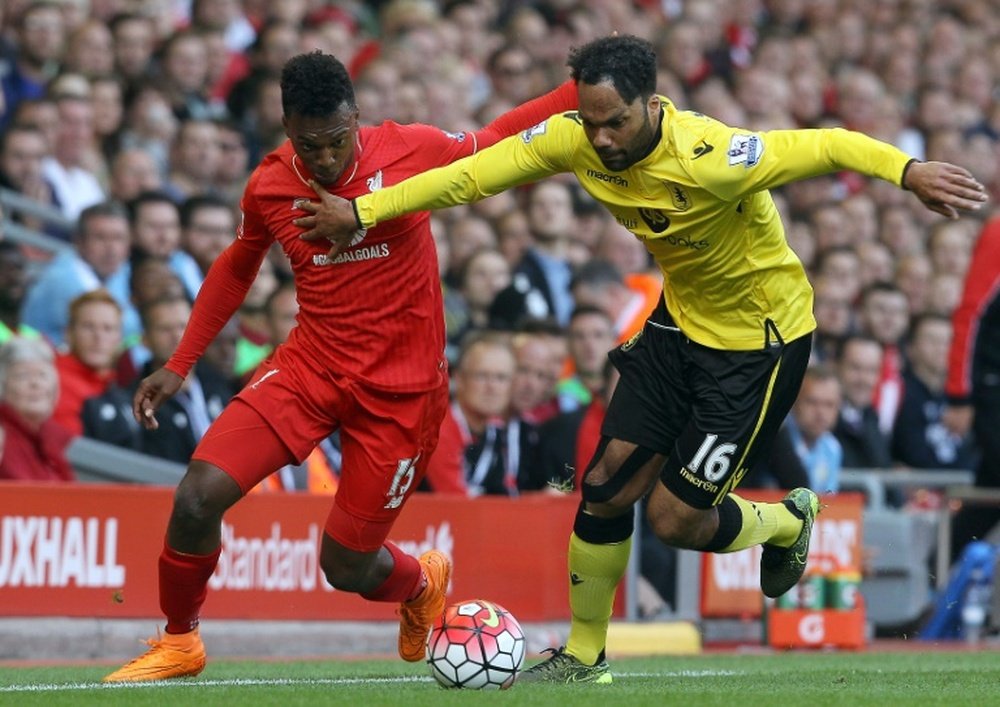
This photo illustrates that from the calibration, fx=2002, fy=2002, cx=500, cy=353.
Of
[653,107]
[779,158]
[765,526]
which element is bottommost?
[765,526]

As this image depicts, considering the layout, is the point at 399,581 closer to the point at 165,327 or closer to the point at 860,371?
the point at 165,327

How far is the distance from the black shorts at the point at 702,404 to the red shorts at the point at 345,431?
84cm

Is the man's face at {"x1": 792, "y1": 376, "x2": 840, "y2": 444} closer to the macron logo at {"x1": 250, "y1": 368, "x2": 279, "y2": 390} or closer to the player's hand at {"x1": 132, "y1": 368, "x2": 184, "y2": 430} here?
the macron logo at {"x1": 250, "y1": 368, "x2": 279, "y2": 390}

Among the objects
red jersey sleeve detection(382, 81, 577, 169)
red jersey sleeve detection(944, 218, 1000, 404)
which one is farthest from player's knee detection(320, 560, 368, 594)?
red jersey sleeve detection(944, 218, 1000, 404)

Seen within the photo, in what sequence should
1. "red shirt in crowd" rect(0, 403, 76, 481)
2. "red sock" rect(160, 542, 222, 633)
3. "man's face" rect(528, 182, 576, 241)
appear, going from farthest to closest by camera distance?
"man's face" rect(528, 182, 576, 241)
"red shirt in crowd" rect(0, 403, 76, 481)
"red sock" rect(160, 542, 222, 633)

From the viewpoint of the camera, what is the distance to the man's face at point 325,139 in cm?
771

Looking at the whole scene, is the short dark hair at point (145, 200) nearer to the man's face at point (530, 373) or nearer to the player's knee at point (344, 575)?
the man's face at point (530, 373)

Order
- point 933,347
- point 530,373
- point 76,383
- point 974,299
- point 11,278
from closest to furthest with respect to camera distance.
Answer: point 76,383, point 11,278, point 974,299, point 530,373, point 933,347

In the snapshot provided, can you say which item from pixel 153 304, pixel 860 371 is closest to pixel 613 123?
pixel 153 304

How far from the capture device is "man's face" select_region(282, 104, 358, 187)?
25.3 feet

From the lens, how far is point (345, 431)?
8266mm

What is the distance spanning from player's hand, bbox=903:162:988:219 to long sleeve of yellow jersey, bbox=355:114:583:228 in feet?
4.69

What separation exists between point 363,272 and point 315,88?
836 mm

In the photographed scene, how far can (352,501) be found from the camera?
8.20 m
